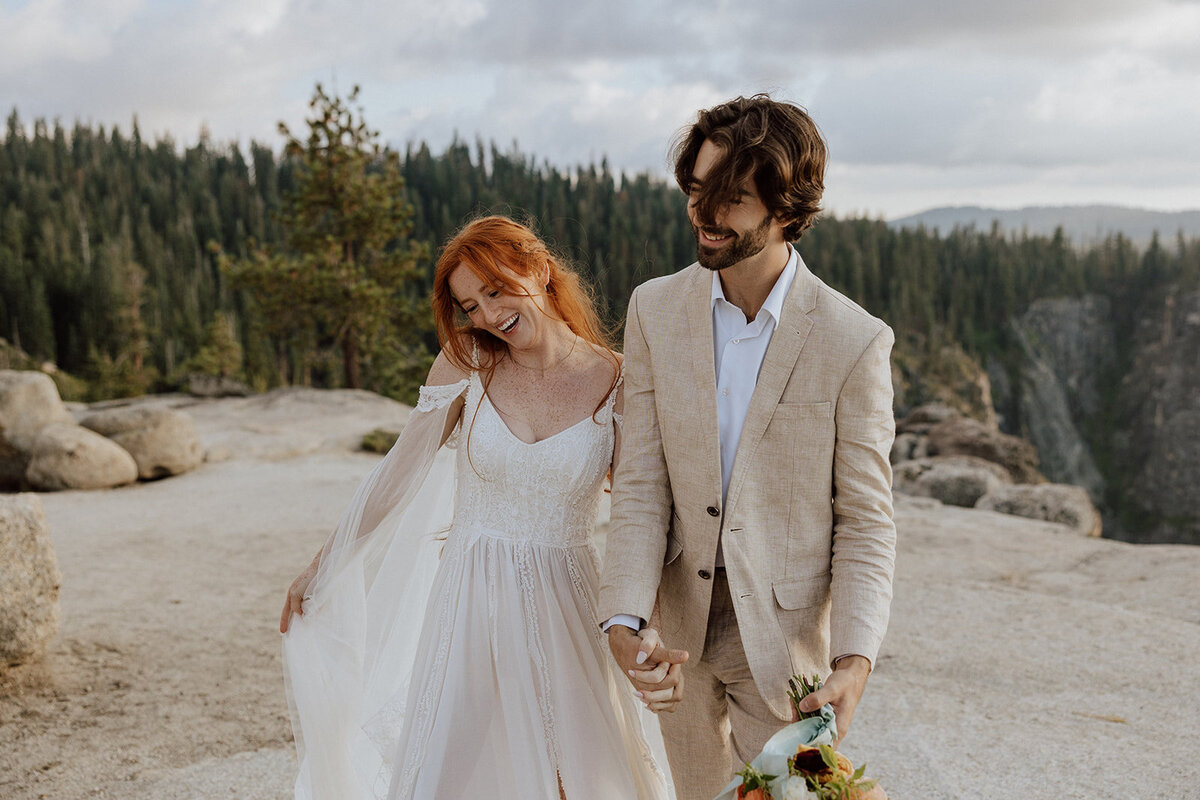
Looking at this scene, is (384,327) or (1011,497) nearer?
(1011,497)

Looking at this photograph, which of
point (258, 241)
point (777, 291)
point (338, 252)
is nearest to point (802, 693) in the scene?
point (777, 291)

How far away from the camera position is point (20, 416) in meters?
11.0

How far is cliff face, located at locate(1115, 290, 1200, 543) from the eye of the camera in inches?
2265

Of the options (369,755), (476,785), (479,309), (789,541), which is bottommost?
(369,755)

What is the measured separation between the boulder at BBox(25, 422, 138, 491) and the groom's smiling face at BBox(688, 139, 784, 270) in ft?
35.1

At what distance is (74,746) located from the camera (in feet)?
14.3

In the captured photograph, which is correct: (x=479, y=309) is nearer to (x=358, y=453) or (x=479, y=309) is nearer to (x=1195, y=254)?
(x=358, y=453)

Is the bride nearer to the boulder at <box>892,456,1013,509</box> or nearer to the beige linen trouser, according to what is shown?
the beige linen trouser

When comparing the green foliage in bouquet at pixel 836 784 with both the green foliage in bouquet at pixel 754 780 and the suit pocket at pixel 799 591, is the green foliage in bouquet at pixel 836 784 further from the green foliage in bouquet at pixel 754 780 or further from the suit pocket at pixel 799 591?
the suit pocket at pixel 799 591

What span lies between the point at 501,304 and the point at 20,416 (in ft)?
35.1

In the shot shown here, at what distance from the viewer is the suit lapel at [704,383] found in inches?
84.6

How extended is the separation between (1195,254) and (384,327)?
236 feet

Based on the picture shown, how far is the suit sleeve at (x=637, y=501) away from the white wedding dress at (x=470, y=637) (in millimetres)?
256

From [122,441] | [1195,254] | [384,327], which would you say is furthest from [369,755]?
[1195,254]
